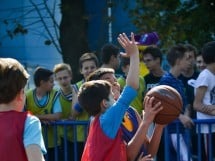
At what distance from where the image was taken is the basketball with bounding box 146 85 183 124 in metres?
4.80

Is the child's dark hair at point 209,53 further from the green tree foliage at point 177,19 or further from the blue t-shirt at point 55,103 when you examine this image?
the green tree foliage at point 177,19

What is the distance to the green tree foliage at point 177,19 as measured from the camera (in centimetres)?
1279

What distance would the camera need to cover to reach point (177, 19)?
44.5ft

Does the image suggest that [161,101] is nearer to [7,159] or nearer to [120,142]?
[120,142]

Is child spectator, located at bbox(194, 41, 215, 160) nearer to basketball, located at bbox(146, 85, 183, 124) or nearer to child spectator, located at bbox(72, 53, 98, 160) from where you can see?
child spectator, located at bbox(72, 53, 98, 160)

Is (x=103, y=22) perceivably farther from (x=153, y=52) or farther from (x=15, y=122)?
(x=15, y=122)

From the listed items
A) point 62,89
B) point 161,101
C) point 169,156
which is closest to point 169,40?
point 62,89

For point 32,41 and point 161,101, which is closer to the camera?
point 161,101

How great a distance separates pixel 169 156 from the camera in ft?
22.2

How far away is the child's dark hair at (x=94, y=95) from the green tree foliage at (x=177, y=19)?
27.2 feet

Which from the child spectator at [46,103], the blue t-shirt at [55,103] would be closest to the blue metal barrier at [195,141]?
the child spectator at [46,103]

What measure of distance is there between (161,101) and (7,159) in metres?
1.45

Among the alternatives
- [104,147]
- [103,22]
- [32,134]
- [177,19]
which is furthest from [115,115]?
[103,22]

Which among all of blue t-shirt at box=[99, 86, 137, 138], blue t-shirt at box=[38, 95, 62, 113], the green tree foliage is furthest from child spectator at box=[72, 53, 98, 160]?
the green tree foliage
